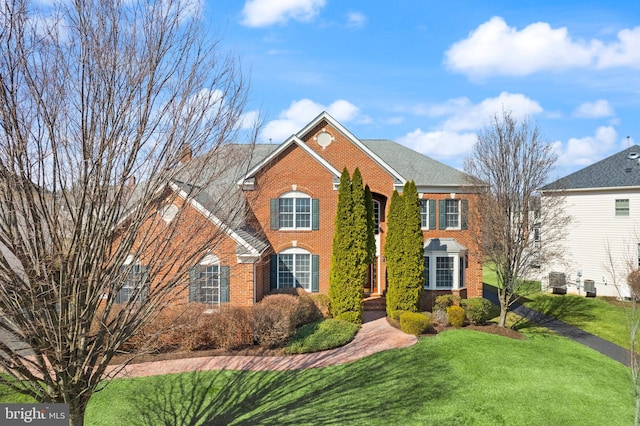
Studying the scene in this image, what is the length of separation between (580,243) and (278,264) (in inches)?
862

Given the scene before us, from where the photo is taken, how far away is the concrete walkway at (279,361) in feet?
41.5

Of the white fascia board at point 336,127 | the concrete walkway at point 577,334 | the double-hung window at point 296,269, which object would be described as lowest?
the concrete walkway at point 577,334

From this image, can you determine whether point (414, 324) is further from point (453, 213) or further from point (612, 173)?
point (612, 173)

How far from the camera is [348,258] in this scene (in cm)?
1748

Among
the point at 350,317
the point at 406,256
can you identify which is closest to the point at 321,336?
the point at 350,317

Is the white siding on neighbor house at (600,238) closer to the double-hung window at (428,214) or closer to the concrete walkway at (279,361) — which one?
the double-hung window at (428,214)

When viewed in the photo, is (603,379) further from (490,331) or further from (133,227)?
(133,227)

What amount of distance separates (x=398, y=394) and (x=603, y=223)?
23.7m

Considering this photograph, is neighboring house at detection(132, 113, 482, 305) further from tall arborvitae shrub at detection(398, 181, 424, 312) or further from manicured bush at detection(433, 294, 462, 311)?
tall arborvitae shrub at detection(398, 181, 424, 312)

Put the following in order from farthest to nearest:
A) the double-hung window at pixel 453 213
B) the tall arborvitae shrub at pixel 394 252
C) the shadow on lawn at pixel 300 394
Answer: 1. the double-hung window at pixel 453 213
2. the tall arborvitae shrub at pixel 394 252
3. the shadow on lawn at pixel 300 394

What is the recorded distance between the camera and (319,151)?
23.8 m

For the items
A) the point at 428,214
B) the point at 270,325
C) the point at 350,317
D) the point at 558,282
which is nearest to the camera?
the point at 270,325

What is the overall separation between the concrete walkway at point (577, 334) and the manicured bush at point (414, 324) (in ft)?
22.7

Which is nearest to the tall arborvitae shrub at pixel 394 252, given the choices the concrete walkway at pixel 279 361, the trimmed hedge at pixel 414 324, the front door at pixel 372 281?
the trimmed hedge at pixel 414 324
